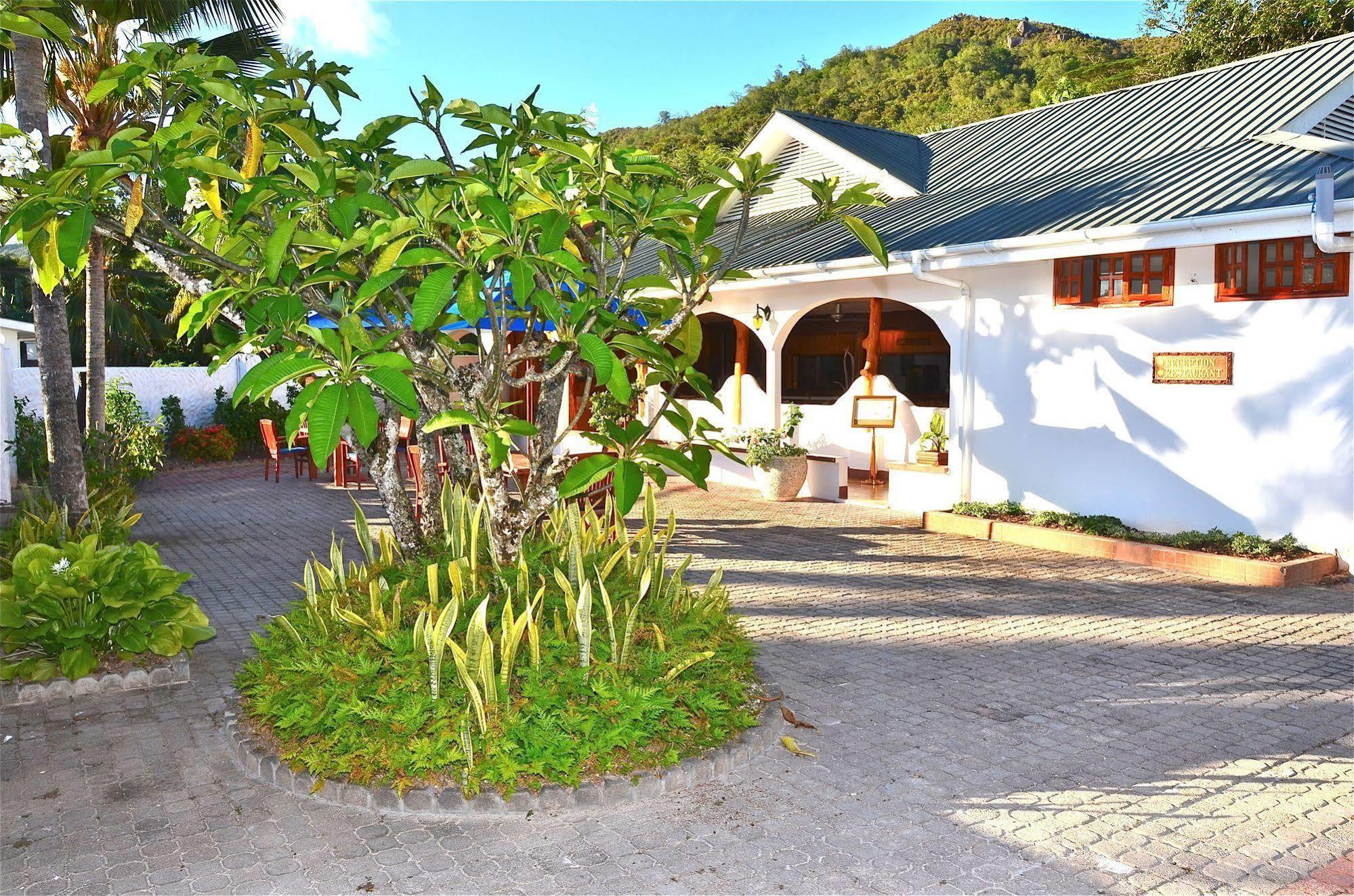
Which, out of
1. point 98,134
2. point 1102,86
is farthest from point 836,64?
point 98,134

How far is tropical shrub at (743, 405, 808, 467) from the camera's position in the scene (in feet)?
42.0

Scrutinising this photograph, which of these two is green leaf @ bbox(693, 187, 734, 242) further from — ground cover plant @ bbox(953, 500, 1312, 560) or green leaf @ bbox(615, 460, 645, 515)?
ground cover plant @ bbox(953, 500, 1312, 560)

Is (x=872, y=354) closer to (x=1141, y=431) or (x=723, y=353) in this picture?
(x=1141, y=431)

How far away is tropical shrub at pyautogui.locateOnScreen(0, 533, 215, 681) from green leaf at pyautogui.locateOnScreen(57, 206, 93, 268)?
240cm

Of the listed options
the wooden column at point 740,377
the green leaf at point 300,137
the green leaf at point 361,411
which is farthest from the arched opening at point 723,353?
the green leaf at point 361,411

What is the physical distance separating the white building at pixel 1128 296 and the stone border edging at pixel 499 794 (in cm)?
325

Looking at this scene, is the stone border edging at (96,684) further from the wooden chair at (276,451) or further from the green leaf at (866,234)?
the wooden chair at (276,451)

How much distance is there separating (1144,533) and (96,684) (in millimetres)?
8420

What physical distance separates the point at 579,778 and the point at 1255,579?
639cm

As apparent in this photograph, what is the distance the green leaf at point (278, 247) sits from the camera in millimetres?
3961

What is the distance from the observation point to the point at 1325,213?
7.34 m

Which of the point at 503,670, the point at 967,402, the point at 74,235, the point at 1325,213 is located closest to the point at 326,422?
the point at 74,235

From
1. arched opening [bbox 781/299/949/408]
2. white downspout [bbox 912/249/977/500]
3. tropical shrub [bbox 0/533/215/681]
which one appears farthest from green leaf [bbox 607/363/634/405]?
arched opening [bbox 781/299/949/408]

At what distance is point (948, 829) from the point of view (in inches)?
159
